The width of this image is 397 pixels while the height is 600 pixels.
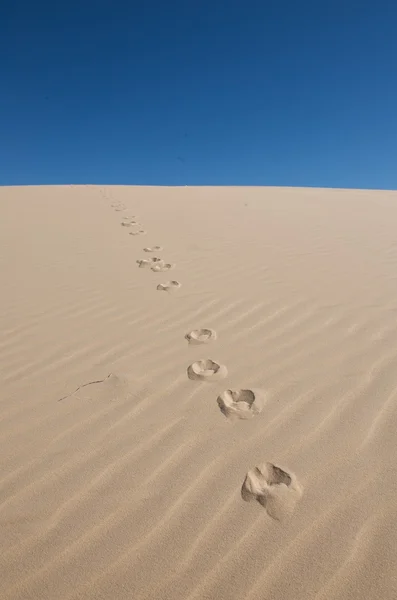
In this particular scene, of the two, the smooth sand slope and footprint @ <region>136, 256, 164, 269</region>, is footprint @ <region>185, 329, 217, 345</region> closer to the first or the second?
the smooth sand slope

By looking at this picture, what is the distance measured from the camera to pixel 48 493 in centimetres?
143

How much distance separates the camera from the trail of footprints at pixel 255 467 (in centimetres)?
132

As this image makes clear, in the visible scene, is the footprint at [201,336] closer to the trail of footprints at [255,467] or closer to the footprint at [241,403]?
the trail of footprints at [255,467]

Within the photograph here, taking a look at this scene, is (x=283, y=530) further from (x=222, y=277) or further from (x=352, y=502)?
(x=222, y=277)

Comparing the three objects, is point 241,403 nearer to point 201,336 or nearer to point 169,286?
point 201,336

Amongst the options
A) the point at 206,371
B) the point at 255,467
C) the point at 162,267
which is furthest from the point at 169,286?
the point at 255,467

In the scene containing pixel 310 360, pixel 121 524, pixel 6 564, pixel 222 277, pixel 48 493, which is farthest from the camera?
pixel 222 277

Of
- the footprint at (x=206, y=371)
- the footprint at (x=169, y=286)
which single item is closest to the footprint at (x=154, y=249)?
the footprint at (x=169, y=286)

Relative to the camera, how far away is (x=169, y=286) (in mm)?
3570

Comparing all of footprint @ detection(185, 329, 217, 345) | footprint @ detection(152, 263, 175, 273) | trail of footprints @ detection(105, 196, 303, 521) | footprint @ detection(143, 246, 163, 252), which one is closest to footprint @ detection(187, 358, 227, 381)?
trail of footprints @ detection(105, 196, 303, 521)

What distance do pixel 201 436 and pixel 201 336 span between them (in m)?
0.98

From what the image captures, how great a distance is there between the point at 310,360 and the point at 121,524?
51.4 inches

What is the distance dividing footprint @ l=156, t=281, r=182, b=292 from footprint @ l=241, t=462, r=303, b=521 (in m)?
2.20

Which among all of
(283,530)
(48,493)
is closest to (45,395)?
(48,493)
